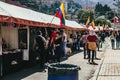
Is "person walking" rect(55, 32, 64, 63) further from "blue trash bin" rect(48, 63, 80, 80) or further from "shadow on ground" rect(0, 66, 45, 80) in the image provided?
"blue trash bin" rect(48, 63, 80, 80)

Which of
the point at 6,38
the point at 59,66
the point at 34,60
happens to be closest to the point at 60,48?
the point at 34,60

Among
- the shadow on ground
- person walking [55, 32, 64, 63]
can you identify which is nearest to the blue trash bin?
the shadow on ground

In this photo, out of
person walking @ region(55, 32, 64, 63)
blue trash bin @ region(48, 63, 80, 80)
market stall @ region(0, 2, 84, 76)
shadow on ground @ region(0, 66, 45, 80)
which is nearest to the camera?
blue trash bin @ region(48, 63, 80, 80)

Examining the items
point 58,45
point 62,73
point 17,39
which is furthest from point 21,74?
point 62,73

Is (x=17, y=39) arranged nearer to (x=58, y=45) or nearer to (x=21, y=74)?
(x=58, y=45)

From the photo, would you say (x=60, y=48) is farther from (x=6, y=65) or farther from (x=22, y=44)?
(x=6, y=65)

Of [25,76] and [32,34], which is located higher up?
[32,34]

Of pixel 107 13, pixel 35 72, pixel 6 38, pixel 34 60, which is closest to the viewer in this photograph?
pixel 35 72

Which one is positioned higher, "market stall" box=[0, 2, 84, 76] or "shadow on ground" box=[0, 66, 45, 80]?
"market stall" box=[0, 2, 84, 76]

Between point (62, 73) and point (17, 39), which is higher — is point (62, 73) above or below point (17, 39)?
below

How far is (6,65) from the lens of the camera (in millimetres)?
14656

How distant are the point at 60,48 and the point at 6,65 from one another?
4174mm

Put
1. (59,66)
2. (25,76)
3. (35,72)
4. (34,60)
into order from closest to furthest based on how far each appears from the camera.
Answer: (59,66), (25,76), (35,72), (34,60)

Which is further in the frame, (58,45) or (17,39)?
(58,45)
